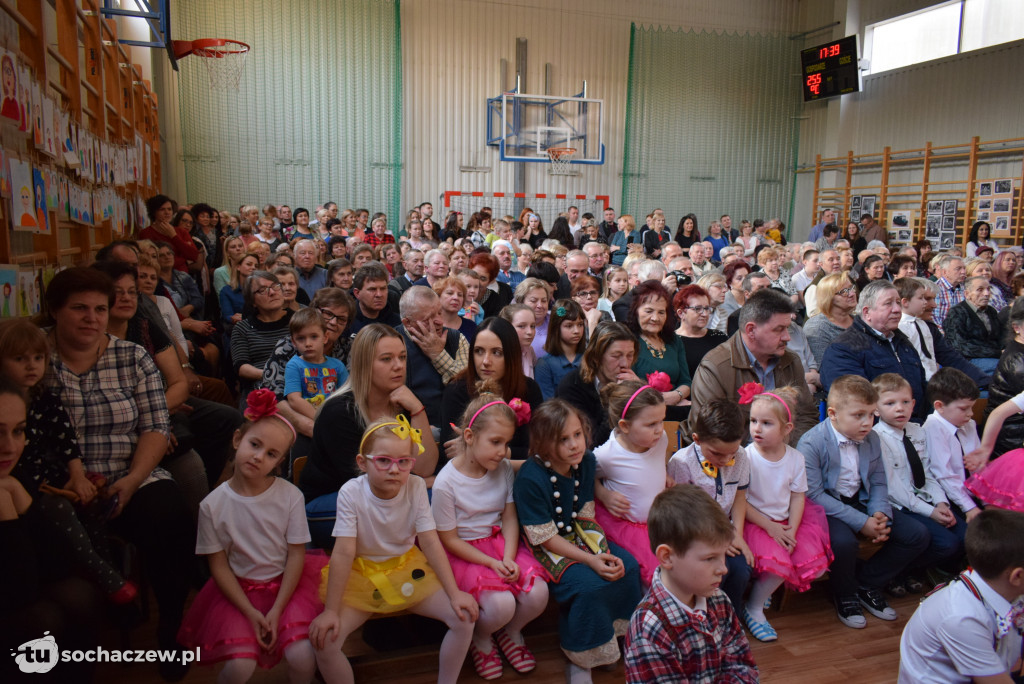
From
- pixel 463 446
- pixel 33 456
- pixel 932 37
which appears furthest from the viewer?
pixel 932 37

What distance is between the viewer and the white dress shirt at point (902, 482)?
2.83 metres

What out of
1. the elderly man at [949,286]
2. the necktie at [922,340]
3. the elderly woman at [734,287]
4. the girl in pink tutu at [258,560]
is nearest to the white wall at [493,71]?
the elderly woman at [734,287]

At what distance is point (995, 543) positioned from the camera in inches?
71.4

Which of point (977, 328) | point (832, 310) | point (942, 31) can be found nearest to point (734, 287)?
point (832, 310)

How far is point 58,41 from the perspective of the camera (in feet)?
11.3

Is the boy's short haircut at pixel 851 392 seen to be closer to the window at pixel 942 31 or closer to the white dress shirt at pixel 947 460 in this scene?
the white dress shirt at pixel 947 460

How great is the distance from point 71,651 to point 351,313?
6.89ft

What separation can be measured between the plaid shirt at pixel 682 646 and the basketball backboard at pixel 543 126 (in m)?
10.8

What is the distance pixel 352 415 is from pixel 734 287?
142 inches

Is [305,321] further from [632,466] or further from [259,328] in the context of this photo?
[632,466]

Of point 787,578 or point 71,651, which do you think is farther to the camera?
point 787,578

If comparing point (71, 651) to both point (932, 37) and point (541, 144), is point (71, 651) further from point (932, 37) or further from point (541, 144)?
point (932, 37)

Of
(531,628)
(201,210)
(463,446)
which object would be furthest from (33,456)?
(201,210)

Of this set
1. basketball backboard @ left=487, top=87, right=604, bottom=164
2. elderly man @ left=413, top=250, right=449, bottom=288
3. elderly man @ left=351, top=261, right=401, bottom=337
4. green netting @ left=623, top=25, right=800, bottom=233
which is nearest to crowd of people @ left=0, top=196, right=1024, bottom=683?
elderly man @ left=351, top=261, right=401, bottom=337
